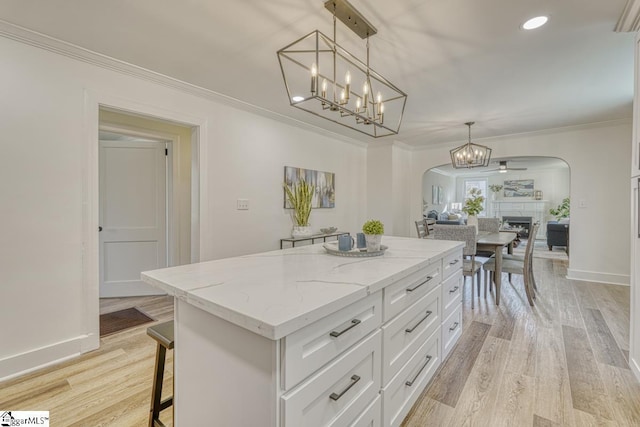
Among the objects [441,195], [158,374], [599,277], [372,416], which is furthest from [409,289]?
[441,195]

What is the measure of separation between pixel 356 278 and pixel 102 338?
2570 millimetres

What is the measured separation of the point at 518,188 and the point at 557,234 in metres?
3.54

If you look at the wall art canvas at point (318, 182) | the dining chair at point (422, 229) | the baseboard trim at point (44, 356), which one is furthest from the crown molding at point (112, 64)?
the dining chair at point (422, 229)

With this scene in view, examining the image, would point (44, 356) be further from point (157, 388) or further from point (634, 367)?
point (634, 367)

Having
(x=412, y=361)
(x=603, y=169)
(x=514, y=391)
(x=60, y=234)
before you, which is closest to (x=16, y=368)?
(x=60, y=234)

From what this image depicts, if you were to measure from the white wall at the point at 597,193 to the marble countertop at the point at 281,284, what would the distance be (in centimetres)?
415

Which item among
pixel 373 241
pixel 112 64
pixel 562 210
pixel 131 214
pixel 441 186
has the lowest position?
pixel 373 241

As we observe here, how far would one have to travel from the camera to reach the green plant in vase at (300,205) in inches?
163

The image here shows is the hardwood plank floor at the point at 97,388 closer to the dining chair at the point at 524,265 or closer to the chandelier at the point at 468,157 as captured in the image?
the dining chair at the point at 524,265

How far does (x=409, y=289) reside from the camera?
1565 millimetres

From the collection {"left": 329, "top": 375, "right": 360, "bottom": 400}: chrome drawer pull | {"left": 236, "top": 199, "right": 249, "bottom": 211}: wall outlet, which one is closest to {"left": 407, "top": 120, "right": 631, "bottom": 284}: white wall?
{"left": 236, "top": 199, "right": 249, "bottom": 211}: wall outlet

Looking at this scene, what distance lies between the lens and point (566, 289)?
13.1 ft

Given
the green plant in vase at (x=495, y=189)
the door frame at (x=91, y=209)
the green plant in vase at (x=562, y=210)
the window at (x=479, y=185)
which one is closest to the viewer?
the door frame at (x=91, y=209)

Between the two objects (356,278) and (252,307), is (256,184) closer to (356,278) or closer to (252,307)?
(356,278)
